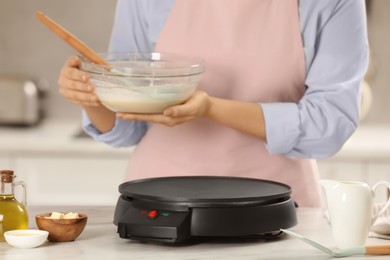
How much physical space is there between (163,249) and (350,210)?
0.33 m

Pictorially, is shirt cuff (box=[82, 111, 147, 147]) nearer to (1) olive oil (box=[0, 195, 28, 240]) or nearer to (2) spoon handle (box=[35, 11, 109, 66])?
(2) spoon handle (box=[35, 11, 109, 66])

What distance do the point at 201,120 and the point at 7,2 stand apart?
2046 millimetres

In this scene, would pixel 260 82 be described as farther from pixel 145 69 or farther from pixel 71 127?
pixel 71 127

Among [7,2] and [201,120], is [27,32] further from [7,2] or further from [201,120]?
[201,120]

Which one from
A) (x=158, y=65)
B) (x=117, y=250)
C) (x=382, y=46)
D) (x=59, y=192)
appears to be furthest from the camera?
(x=382, y=46)

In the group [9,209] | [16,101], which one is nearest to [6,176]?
[9,209]

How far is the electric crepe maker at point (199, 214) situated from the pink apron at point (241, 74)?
1.65 ft

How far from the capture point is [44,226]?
5.06 ft

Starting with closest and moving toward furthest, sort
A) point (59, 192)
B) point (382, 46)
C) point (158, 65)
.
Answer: point (158, 65)
point (59, 192)
point (382, 46)

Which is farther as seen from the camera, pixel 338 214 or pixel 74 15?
pixel 74 15

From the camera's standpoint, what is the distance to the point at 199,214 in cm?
151

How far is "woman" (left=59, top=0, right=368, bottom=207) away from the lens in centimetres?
206

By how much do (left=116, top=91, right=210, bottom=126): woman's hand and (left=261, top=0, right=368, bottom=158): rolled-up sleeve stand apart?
0.68 feet

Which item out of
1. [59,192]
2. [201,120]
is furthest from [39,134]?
[201,120]
